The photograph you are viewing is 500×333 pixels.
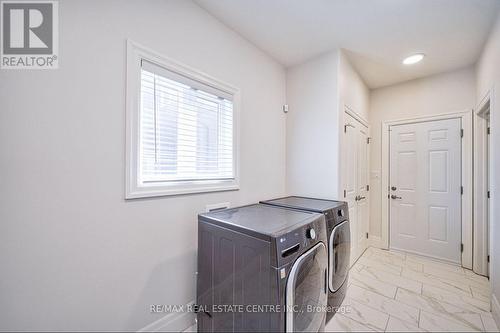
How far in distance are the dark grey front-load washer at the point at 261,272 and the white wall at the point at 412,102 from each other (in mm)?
2475

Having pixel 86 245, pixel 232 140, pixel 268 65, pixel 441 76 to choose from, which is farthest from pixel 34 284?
pixel 441 76

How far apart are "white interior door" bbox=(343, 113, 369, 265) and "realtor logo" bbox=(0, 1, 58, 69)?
2.57m

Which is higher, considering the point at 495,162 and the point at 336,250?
the point at 495,162

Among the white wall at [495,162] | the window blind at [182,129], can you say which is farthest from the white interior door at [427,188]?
the window blind at [182,129]

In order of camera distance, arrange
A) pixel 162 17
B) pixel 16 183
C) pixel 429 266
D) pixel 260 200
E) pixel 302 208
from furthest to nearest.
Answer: pixel 429 266 → pixel 260 200 → pixel 302 208 → pixel 162 17 → pixel 16 183

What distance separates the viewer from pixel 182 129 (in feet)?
5.42

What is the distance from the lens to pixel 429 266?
8.91ft

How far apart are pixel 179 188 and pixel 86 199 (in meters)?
0.57

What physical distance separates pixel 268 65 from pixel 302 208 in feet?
5.66

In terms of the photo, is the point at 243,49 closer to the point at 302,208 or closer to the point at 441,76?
the point at 302,208

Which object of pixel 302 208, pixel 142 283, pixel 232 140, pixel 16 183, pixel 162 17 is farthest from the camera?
pixel 232 140

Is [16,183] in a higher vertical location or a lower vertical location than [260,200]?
higher

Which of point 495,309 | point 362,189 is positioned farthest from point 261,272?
point 362,189

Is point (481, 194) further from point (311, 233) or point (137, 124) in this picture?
point (137, 124)
